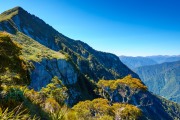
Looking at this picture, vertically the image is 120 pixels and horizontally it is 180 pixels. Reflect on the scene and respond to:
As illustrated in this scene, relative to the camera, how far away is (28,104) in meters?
22.8

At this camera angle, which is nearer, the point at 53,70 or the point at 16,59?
the point at 16,59

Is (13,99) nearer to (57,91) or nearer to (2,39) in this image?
(2,39)

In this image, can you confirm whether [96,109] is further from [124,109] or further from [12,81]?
[12,81]

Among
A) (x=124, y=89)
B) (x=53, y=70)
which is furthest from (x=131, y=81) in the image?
(x=53, y=70)

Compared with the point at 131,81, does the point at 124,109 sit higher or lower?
lower

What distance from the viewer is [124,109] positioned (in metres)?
59.1

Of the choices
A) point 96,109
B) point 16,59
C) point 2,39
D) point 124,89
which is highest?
point 2,39

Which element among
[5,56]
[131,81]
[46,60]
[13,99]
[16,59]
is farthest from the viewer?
[46,60]

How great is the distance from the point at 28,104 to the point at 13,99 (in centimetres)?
211

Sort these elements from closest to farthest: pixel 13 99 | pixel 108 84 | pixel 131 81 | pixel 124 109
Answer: pixel 13 99 → pixel 124 109 → pixel 131 81 → pixel 108 84

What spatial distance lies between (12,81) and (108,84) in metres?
40.1

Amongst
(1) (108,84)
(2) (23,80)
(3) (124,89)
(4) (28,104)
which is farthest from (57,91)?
(4) (28,104)

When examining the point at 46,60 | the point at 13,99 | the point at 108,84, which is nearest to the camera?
the point at 13,99

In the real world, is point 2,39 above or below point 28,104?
above
